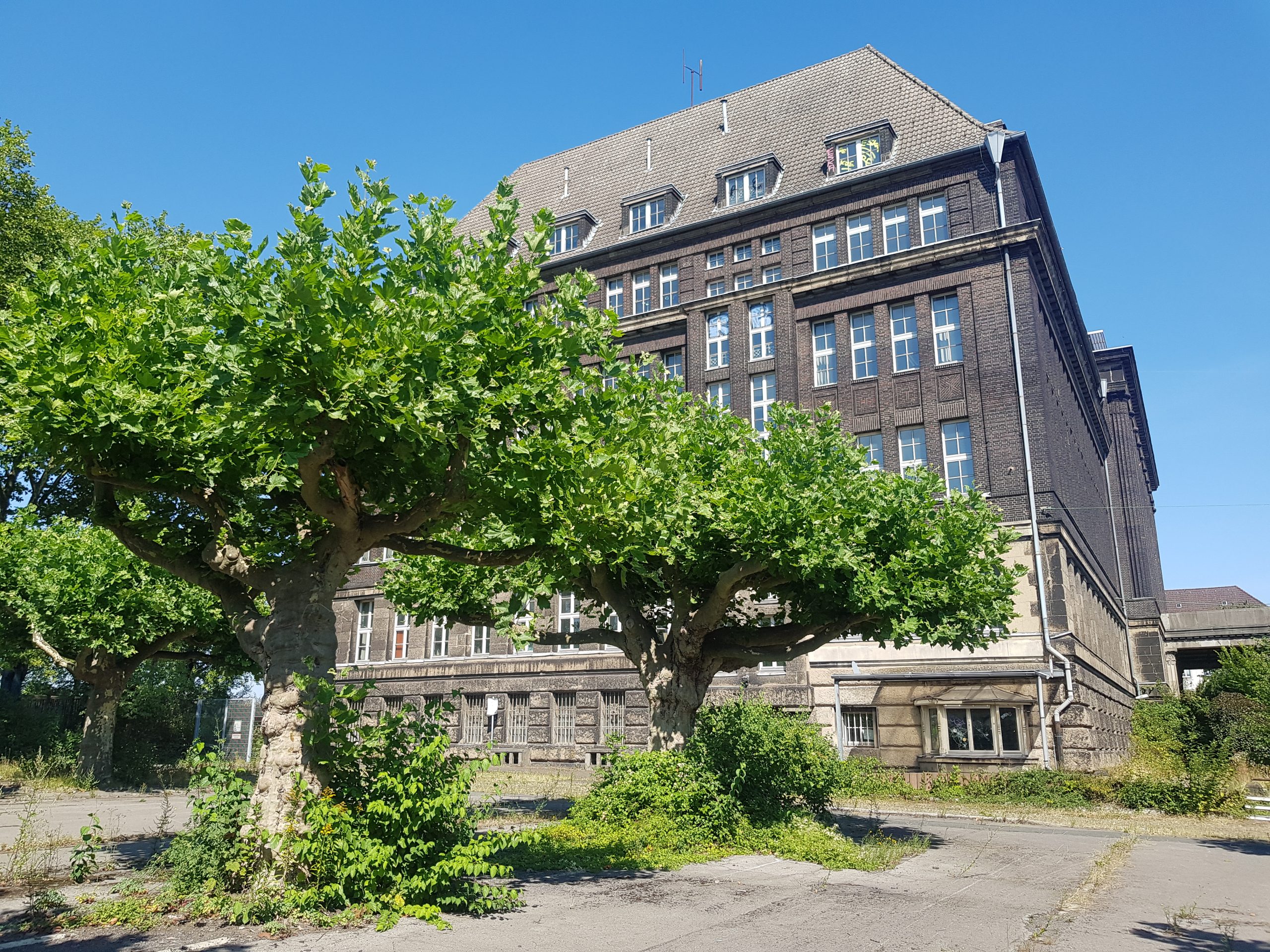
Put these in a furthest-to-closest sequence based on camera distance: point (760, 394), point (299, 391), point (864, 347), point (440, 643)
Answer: point (440, 643) → point (760, 394) → point (864, 347) → point (299, 391)

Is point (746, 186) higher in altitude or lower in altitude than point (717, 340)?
higher

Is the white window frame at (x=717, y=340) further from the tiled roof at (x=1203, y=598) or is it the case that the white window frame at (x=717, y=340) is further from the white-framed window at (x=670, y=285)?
the tiled roof at (x=1203, y=598)

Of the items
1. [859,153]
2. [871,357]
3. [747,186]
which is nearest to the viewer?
[871,357]

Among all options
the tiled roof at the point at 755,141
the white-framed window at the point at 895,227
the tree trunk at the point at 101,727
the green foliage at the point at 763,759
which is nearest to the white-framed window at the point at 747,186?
the tiled roof at the point at 755,141

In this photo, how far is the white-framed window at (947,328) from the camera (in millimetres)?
29219

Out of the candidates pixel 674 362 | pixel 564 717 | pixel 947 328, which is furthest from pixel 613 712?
pixel 947 328

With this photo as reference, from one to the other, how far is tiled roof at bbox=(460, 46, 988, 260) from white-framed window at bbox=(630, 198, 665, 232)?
698 mm

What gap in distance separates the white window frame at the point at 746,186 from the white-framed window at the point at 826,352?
6.31 metres

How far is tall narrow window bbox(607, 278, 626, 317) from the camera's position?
3700 centimetres

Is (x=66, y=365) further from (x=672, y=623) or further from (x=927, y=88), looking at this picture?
(x=927, y=88)

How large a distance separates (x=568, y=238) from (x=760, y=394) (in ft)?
41.9

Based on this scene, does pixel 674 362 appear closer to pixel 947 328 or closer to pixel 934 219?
pixel 947 328

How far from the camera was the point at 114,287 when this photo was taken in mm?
9141

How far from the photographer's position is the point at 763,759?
46.7 ft
